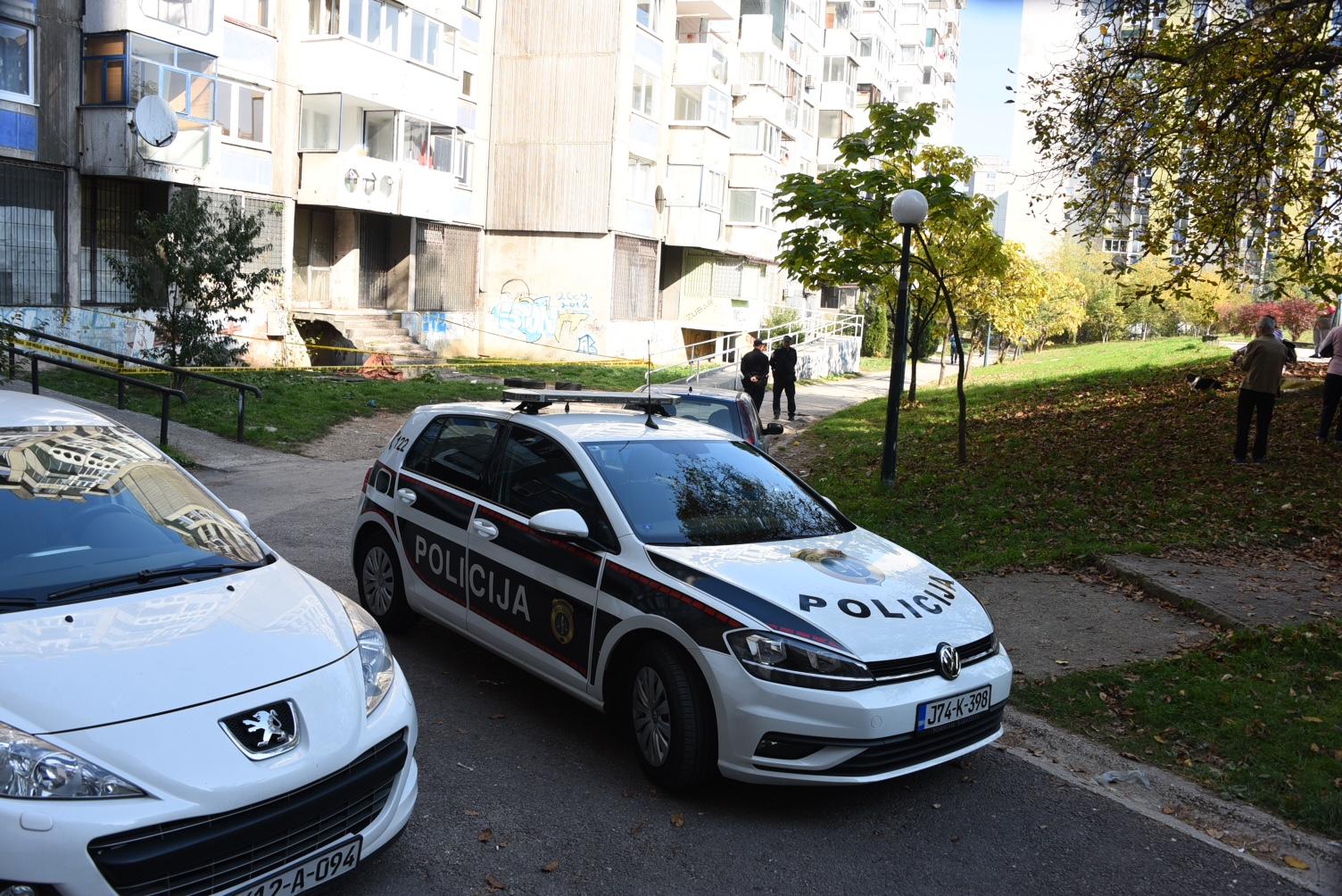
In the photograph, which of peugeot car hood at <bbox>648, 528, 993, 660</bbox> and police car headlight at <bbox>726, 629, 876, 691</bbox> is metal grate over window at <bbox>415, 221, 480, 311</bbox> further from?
police car headlight at <bbox>726, 629, 876, 691</bbox>

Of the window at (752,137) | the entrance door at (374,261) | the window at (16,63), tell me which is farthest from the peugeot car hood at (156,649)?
the window at (752,137)

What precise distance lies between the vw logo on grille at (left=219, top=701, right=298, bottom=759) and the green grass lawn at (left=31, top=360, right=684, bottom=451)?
484 inches

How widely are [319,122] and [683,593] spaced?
81.3 feet

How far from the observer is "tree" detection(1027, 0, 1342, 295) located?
37.0 ft

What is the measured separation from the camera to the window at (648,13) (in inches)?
1382

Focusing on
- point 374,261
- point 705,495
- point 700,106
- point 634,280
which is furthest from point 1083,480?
point 700,106

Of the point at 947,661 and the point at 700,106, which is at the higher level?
the point at 700,106

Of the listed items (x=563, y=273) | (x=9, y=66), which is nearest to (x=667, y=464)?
(x=9, y=66)

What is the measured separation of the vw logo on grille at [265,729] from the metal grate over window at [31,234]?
20.0 m

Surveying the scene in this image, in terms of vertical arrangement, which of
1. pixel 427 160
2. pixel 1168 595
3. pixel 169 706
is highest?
pixel 427 160

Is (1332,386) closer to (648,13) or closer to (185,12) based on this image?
(185,12)

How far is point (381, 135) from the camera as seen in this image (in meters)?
28.0

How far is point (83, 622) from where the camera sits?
362 centimetres

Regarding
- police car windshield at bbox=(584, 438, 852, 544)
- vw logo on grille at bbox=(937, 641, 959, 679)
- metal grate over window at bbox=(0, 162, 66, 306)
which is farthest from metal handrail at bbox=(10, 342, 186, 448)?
vw logo on grille at bbox=(937, 641, 959, 679)
